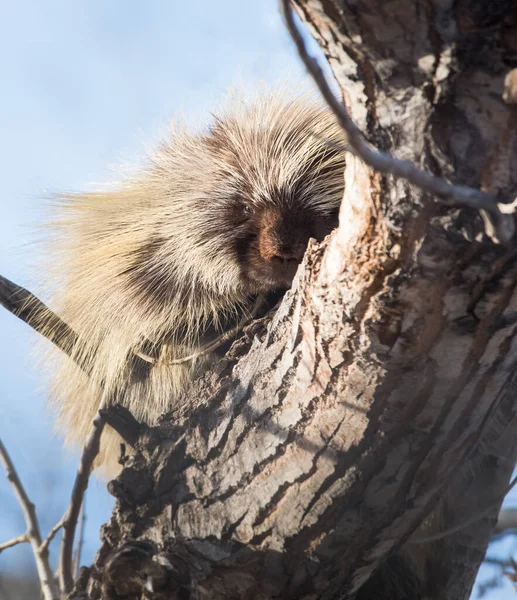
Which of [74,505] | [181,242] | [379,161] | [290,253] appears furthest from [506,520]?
[379,161]

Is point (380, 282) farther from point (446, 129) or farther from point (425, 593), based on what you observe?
point (425, 593)

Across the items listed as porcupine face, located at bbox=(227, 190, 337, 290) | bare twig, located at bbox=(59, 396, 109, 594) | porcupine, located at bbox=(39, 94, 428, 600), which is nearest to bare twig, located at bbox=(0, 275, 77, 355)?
porcupine, located at bbox=(39, 94, 428, 600)

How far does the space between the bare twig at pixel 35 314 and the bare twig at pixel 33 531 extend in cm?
33

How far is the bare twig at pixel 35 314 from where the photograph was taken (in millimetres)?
1774

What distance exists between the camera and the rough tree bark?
2.55ft

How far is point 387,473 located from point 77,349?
4.98 ft

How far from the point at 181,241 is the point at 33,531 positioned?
1.08 m

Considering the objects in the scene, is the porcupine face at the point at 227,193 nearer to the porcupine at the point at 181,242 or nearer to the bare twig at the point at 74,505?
the porcupine at the point at 181,242

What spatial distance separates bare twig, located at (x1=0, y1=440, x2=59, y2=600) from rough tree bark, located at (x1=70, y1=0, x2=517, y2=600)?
0.58 feet

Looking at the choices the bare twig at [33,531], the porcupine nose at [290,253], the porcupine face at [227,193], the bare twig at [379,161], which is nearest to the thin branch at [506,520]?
the porcupine nose at [290,253]

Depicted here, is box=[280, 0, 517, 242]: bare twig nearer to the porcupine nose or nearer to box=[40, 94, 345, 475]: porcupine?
the porcupine nose

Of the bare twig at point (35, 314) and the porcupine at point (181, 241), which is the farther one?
the porcupine at point (181, 241)

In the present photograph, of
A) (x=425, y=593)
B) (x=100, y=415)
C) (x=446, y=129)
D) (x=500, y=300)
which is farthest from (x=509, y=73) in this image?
(x=425, y=593)

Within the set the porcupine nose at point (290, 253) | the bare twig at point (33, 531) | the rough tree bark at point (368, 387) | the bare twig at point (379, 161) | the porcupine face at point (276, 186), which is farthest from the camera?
the porcupine face at point (276, 186)
